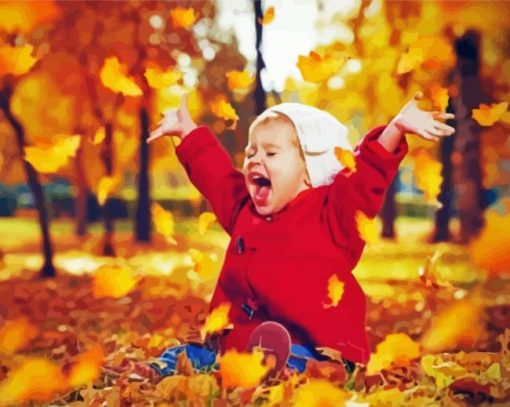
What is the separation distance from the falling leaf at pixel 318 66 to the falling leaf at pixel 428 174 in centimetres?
33

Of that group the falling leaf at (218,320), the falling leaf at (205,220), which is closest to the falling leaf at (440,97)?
the falling leaf at (205,220)

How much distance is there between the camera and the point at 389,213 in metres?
2.31

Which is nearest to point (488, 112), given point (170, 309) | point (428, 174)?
point (428, 174)

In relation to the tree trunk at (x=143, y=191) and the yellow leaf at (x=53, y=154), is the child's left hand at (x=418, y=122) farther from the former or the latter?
the yellow leaf at (x=53, y=154)

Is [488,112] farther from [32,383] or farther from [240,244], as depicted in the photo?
[32,383]

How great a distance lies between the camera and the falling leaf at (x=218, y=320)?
2.27m

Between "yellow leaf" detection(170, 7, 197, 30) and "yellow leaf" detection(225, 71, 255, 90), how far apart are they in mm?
179

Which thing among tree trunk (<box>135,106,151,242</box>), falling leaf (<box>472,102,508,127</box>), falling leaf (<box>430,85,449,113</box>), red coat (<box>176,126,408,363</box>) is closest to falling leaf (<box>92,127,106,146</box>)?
tree trunk (<box>135,106,151,242</box>)

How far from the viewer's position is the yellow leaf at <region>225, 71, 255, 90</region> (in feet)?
7.54

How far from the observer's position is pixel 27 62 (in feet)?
7.63

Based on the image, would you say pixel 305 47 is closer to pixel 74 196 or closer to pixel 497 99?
pixel 497 99

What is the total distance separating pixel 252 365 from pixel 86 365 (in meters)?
0.48

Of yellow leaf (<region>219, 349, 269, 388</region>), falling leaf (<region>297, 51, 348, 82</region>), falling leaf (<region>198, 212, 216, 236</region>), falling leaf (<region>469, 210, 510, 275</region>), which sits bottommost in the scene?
yellow leaf (<region>219, 349, 269, 388</region>)

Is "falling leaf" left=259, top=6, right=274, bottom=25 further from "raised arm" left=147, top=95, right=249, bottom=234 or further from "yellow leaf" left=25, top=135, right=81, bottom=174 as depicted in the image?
"yellow leaf" left=25, top=135, right=81, bottom=174
